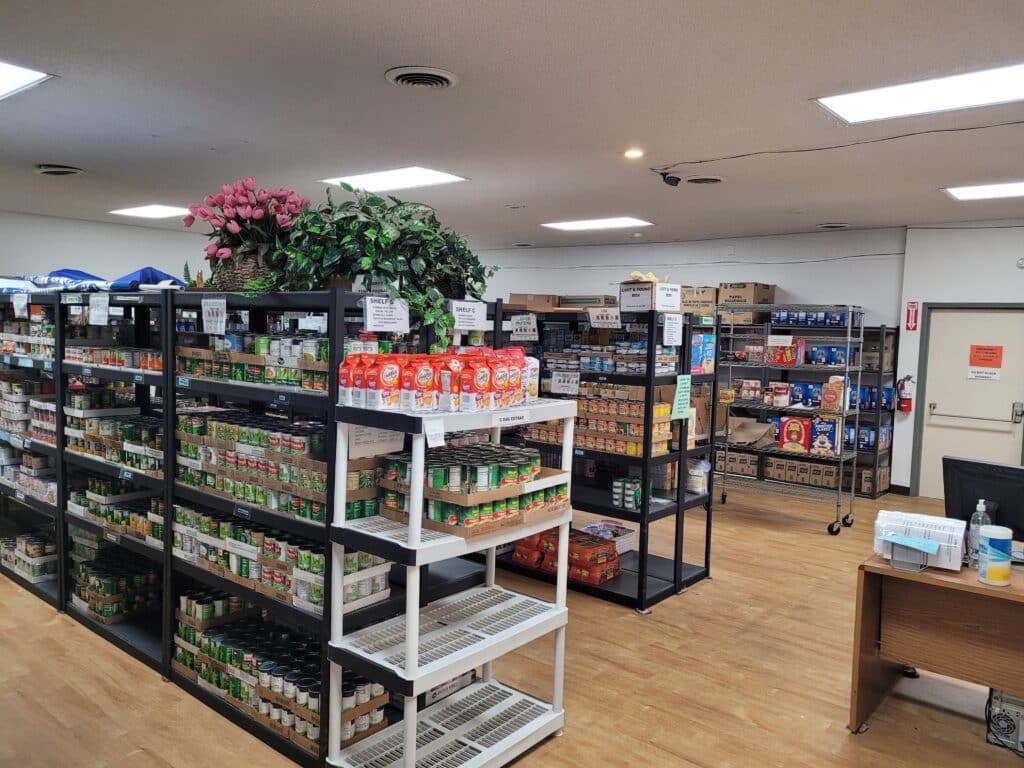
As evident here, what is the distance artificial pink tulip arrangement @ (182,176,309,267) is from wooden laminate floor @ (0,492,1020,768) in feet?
6.94

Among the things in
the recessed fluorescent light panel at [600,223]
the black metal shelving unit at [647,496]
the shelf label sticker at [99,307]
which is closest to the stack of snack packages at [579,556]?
the black metal shelving unit at [647,496]

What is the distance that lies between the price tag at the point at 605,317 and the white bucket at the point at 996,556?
7.84ft

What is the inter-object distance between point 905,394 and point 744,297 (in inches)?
81.4

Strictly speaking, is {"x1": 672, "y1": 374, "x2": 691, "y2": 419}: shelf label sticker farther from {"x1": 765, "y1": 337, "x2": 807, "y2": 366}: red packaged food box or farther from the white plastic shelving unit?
{"x1": 765, "y1": 337, "x2": 807, "y2": 366}: red packaged food box

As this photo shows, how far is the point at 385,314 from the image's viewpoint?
109 inches

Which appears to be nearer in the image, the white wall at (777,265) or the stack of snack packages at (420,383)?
the stack of snack packages at (420,383)

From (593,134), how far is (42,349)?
3612mm

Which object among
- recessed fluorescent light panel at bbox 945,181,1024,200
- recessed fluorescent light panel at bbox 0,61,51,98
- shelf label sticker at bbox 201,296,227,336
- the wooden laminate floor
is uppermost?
recessed fluorescent light panel at bbox 945,181,1024,200

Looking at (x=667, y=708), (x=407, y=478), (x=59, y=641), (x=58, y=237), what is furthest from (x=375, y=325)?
(x=58, y=237)

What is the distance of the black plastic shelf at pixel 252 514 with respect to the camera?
2.82 m

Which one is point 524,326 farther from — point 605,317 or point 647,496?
point 647,496

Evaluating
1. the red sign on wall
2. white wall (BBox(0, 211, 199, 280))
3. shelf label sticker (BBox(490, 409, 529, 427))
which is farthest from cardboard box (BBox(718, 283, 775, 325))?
white wall (BBox(0, 211, 199, 280))

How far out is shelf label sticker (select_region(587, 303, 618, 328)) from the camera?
15.5ft

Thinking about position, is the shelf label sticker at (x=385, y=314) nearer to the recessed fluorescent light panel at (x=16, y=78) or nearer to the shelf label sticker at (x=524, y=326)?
the shelf label sticker at (x=524, y=326)
